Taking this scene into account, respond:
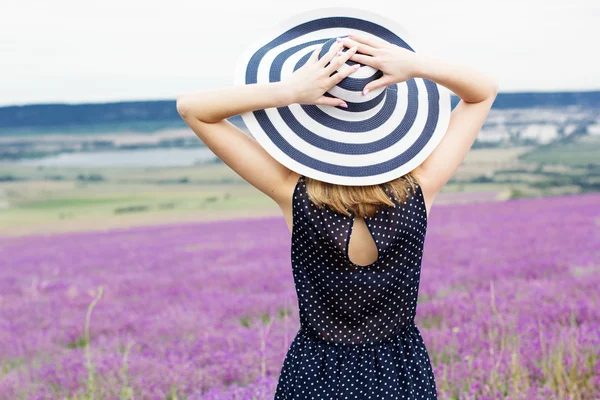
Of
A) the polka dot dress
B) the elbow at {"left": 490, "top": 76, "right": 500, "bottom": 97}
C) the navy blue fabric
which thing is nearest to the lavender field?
the polka dot dress

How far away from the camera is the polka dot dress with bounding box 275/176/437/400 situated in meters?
1.88

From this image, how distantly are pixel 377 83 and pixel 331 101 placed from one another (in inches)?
5.1

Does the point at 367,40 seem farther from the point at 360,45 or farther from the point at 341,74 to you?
the point at 341,74

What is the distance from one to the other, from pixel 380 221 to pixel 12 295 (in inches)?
271

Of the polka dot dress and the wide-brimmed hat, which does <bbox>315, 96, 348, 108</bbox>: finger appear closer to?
the wide-brimmed hat

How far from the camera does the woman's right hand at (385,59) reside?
5.69 feet

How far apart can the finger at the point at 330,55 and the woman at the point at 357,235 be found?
16 millimetres

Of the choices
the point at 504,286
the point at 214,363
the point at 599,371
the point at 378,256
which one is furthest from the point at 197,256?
the point at 378,256

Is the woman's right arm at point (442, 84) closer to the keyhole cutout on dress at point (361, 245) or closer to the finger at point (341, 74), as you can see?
the finger at point (341, 74)

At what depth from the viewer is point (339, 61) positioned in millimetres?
1689

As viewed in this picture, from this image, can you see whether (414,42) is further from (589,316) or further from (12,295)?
(12,295)

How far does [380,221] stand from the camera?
6.06ft

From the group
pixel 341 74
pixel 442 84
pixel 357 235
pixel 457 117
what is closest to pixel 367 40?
pixel 341 74

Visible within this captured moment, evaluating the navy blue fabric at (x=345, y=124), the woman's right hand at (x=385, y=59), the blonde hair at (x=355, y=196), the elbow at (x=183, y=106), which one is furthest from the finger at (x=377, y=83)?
the elbow at (x=183, y=106)
